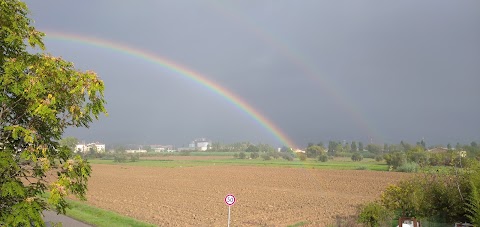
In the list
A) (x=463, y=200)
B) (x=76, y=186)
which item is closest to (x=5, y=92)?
(x=76, y=186)

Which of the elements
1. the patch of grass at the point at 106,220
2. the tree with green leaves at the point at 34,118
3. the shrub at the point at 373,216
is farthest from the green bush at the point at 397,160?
the tree with green leaves at the point at 34,118

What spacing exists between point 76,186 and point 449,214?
15.3m

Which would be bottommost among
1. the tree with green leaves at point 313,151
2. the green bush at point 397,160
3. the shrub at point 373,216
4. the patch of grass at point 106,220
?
the patch of grass at point 106,220

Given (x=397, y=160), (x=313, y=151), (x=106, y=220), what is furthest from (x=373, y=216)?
(x=313, y=151)

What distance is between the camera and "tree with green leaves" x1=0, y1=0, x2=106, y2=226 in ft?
15.9

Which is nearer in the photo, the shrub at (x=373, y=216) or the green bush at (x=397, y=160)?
the shrub at (x=373, y=216)

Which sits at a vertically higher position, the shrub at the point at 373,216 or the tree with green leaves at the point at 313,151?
the tree with green leaves at the point at 313,151

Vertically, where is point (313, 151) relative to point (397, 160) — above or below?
above

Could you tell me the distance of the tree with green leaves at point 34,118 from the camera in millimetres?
4836

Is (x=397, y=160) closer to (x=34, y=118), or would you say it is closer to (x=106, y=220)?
(x=106, y=220)

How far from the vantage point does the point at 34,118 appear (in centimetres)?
531

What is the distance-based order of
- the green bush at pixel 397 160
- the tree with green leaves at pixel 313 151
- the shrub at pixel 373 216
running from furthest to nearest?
1. the tree with green leaves at pixel 313 151
2. the green bush at pixel 397 160
3. the shrub at pixel 373 216

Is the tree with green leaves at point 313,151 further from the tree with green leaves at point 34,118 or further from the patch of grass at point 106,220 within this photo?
the tree with green leaves at point 34,118

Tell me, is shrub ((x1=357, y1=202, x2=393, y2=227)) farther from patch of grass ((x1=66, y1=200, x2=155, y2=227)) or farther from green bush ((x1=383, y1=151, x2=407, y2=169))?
green bush ((x1=383, y1=151, x2=407, y2=169))
